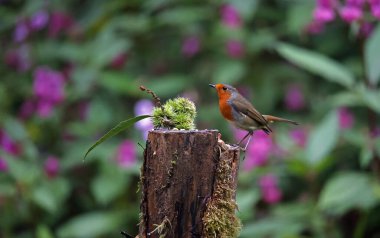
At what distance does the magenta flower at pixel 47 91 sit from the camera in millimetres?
5410

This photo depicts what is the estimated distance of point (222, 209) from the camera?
89.4 inches

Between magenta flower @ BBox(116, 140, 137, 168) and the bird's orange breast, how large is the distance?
4.80 ft

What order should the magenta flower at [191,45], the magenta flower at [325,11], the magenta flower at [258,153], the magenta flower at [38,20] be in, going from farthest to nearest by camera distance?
1. the magenta flower at [38,20]
2. the magenta flower at [191,45]
3. the magenta flower at [258,153]
4. the magenta flower at [325,11]

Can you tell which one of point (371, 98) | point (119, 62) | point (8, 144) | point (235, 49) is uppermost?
point (119, 62)

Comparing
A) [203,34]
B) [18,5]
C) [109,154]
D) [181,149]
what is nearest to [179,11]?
[203,34]

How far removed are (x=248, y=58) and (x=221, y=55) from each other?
202mm

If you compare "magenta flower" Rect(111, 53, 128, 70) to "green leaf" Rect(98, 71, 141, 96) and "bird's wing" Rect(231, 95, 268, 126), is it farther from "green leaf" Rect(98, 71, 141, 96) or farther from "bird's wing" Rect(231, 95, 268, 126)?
"bird's wing" Rect(231, 95, 268, 126)

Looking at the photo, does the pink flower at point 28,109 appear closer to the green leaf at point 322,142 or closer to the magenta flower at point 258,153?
the magenta flower at point 258,153

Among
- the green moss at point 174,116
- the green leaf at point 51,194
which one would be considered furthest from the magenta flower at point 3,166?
the green moss at point 174,116

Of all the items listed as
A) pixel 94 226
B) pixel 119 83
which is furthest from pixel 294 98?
pixel 94 226

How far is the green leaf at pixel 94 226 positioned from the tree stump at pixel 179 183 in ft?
8.30

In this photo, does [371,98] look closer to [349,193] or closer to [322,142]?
[322,142]

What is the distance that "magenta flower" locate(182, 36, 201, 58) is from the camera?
219 inches

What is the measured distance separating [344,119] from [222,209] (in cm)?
273
